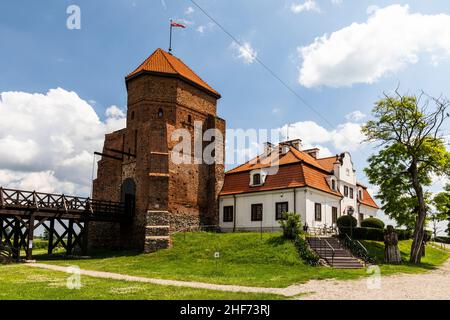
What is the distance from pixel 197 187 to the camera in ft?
99.7

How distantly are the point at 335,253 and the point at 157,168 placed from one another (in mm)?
13581

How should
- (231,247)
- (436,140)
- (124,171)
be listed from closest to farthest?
(231,247)
(436,140)
(124,171)

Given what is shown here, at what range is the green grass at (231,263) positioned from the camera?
15.7 metres

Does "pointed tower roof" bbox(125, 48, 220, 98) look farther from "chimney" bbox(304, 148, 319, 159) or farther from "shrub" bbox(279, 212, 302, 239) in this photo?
"shrub" bbox(279, 212, 302, 239)

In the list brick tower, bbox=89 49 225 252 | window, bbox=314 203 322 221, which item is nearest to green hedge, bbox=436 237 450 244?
window, bbox=314 203 322 221

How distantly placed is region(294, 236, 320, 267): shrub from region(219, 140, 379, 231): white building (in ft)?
17.4

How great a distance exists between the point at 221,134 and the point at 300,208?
9.91 m

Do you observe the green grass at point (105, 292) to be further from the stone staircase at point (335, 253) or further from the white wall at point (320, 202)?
the white wall at point (320, 202)

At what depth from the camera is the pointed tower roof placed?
96.2 ft

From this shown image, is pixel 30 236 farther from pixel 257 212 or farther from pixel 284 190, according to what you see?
pixel 284 190

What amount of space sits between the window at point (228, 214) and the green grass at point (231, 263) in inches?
182

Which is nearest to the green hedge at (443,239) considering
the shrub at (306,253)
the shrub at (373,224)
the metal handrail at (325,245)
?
the shrub at (373,224)
